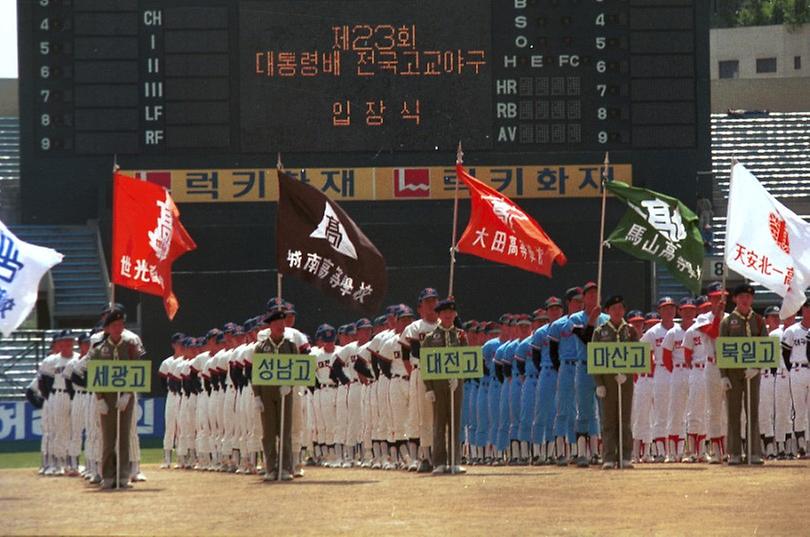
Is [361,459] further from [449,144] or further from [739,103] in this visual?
[739,103]

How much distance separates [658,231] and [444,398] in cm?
324

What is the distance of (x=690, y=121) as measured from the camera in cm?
2752

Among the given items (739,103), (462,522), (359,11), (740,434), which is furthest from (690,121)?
(739,103)

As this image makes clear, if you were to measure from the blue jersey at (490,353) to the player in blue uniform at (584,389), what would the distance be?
2773 mm

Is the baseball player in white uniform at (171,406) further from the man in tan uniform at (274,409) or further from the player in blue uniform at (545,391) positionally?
the man in tan uniform at (274,409)

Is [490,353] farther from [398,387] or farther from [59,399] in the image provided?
[59,399]

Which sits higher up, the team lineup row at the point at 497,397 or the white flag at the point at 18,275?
the white flag at the point at 18,275

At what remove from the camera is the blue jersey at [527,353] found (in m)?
20.9

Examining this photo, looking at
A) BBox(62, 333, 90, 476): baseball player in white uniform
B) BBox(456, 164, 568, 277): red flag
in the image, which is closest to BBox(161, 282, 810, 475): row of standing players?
BBox(456, 164, 568, 277): red flag

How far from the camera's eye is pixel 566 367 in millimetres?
20016

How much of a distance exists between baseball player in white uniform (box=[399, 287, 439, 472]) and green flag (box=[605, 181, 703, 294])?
2.38 meters

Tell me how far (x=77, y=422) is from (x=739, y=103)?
27.6 metres

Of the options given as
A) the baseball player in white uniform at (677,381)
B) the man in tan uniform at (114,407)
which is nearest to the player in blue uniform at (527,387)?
Answer: the baseball player in white uniform at (677,381)

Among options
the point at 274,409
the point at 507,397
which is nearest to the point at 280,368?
the point at 274,409
